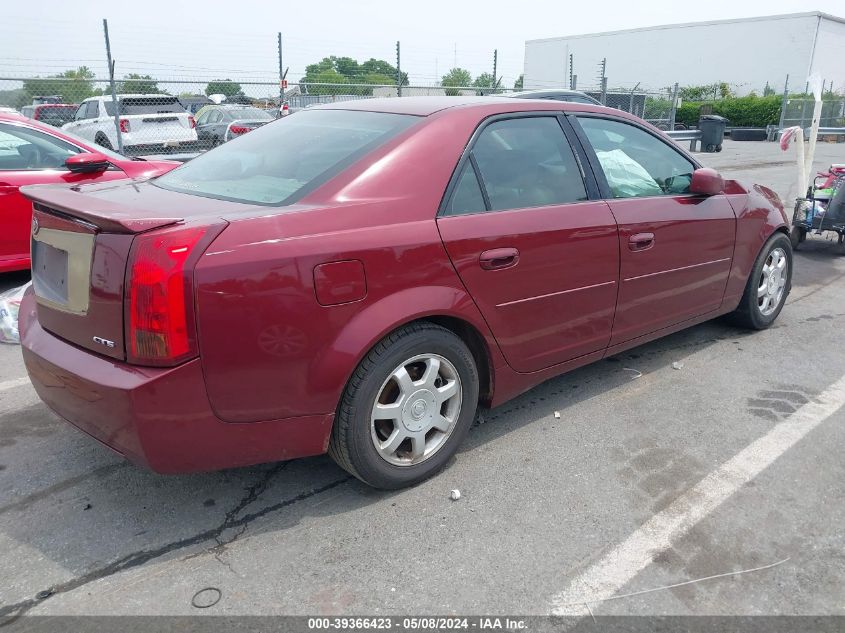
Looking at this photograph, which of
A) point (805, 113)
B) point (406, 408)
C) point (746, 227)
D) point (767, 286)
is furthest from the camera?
point (805, 113)

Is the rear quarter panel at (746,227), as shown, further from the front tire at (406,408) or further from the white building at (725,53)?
the white building at (725,53)

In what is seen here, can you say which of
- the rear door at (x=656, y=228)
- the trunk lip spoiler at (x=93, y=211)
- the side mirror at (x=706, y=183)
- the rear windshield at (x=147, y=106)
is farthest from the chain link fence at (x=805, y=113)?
the trunk lip spoiler at (x=93, y=211)

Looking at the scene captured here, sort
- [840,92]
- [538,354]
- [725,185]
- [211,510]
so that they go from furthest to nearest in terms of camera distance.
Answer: [840,92] → [725,185] → [538,354] → [211,510]

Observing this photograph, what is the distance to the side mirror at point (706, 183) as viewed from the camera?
401 centimetres

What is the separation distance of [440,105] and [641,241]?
1.32m

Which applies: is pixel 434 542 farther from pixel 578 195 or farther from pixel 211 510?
pixel 578 195

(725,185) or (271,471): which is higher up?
(725,185)

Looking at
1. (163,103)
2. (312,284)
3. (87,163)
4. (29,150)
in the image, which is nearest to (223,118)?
(163,103)

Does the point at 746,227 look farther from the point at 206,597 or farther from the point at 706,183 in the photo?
the point at 206,597

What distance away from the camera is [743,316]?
4957 millimetres

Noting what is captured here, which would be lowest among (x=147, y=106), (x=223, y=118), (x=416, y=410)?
(x=416, y=410)

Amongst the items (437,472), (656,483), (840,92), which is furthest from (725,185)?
(840,92)

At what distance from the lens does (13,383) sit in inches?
163

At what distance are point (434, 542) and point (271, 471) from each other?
3.02 feet
